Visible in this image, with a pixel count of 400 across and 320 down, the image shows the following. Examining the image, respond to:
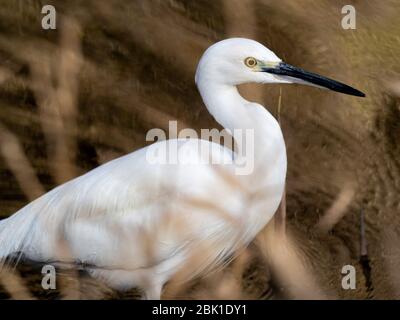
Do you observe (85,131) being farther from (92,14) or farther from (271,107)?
(271,107)

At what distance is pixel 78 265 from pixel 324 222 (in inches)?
48.4

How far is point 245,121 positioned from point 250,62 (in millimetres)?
196

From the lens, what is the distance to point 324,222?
3.71 metres

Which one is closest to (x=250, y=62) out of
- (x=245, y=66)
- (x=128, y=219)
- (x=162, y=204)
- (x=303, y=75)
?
(x=245, y=66)

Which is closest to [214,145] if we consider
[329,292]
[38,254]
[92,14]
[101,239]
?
[101,239]

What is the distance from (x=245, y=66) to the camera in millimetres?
2814

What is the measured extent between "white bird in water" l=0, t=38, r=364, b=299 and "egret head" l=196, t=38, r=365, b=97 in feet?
0.07

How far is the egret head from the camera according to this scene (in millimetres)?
2795
